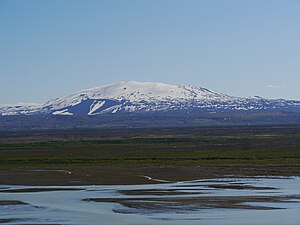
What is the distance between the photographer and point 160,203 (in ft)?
118

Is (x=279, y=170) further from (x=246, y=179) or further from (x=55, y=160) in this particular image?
(x=55, y=160)

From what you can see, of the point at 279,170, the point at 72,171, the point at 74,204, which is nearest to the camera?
the point at 74,204

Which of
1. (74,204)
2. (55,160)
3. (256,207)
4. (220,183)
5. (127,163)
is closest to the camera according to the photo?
(256,207)

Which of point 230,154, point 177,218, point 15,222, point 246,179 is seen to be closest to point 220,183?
point 246,179

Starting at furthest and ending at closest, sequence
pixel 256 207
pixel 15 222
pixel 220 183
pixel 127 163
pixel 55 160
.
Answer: pixel 55 160
pixel 127 163
pixel 220 183
pixel 256 207
pixel 15 222

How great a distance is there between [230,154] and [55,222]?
48252 millimetres

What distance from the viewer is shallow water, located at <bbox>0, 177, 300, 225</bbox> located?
3045cm

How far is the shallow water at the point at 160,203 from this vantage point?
99.9 feet

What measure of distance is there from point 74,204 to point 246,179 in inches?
658

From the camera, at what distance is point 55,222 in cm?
2998

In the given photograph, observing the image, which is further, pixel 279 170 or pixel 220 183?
pixel 279 170

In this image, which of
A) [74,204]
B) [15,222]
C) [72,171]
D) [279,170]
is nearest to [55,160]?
[72,171]

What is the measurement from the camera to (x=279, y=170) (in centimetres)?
5622

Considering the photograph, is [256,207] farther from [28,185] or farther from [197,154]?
[197,154]
